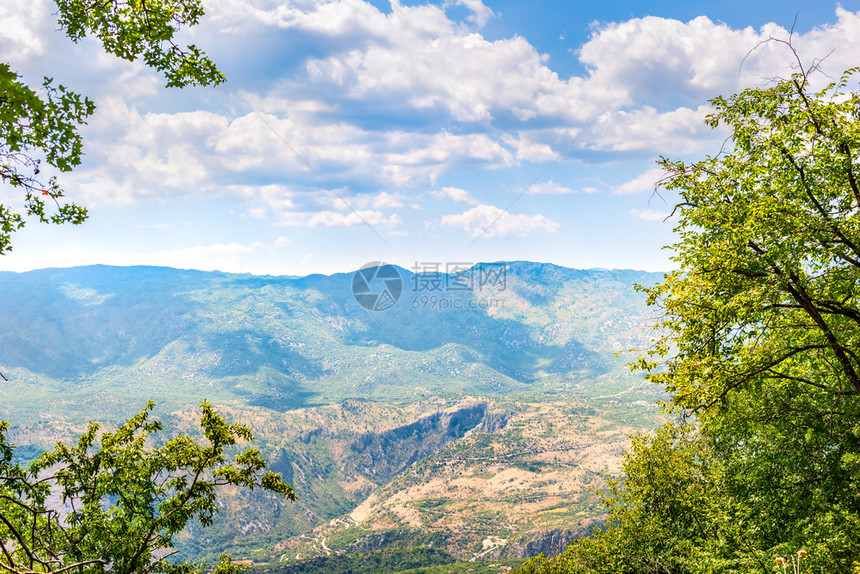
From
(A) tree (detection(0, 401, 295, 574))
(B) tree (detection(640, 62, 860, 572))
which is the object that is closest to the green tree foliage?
(B) tree (detection(640, 62, 860, 572))

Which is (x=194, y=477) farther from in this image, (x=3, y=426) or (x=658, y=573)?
(x=658, y=573)

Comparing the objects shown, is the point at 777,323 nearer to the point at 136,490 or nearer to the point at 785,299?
the point at 785,299

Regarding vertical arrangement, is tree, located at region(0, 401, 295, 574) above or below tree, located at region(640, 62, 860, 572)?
below

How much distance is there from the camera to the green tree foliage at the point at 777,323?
A: 11.3 metres

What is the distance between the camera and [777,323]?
43.0 ft

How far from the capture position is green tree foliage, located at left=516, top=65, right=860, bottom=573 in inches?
444

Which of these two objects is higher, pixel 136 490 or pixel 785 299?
pixel 785 299

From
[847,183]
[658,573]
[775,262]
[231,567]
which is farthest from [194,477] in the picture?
[658,573]

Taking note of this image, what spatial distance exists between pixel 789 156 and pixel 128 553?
853 inches

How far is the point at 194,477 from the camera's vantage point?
13570 millimetres

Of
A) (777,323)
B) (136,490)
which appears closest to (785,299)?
(777,323)

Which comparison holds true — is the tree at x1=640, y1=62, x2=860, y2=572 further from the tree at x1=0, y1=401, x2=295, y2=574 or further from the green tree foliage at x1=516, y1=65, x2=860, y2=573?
the tree at x1=0, y1=401, x2=295, y2=574

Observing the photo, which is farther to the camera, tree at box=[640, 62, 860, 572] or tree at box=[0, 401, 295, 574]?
tree at box=[0, 401, 295, 574]

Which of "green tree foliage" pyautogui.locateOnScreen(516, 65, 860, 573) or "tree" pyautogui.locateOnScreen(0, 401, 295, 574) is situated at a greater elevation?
"green tree foliage" pyautogui.locateOnScreen(516, 65, 860, 573)
